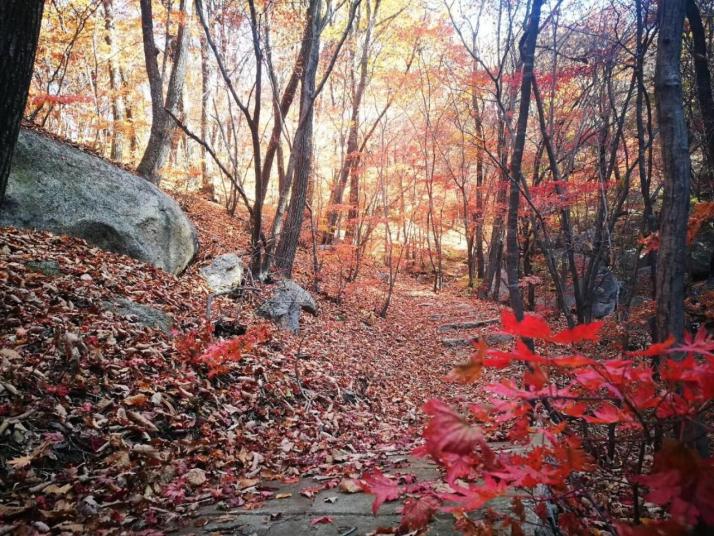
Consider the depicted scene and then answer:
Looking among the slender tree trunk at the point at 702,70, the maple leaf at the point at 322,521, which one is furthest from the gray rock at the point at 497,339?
the maple leaf at the point at 322,521

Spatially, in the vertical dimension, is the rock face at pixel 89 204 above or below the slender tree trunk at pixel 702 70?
below

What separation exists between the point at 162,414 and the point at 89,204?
468cm

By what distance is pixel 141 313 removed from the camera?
4.61 meters

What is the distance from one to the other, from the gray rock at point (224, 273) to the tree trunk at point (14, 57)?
14.2 feet

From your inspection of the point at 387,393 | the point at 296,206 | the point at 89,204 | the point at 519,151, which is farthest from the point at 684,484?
the point at 296,206

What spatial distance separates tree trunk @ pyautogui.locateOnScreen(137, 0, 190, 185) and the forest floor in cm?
423

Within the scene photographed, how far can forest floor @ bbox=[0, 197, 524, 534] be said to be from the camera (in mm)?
2301

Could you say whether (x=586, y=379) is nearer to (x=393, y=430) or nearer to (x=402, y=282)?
(x=393, y=430)

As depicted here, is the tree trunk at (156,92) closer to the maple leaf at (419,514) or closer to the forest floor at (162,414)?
the forest floor at (162,414)

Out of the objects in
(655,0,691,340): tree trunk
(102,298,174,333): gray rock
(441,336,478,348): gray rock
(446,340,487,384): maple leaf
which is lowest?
(441,336,478,348): gray rock

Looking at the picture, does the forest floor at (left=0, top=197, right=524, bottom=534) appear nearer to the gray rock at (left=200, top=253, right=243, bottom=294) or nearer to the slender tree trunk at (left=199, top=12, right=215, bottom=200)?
the gray rock at (left=200, top=253, right=243, bottom=294)

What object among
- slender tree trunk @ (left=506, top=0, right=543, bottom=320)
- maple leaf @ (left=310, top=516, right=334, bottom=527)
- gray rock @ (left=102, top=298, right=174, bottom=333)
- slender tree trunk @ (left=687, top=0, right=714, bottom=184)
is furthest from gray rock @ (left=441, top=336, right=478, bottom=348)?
maple leaf @ (left=310, top=516, right=334, bottom=527)

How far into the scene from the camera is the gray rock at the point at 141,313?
14.6ft

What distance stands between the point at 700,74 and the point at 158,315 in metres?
7.21
